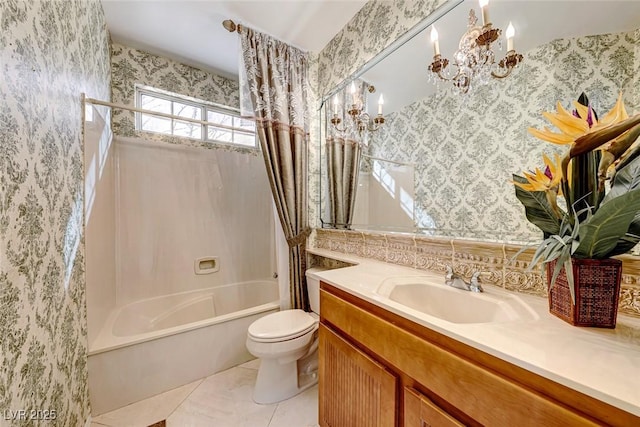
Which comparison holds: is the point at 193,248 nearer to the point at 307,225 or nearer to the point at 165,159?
the point at 165,159

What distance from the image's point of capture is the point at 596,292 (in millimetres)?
618

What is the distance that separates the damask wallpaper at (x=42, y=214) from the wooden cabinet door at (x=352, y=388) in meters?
1.00

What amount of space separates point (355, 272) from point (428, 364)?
58 cm

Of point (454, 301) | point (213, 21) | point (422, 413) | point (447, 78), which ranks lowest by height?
point (422, 413)

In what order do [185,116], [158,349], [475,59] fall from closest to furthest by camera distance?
[475,59], [158,349], [185,116]

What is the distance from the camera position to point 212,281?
2404 millimetres

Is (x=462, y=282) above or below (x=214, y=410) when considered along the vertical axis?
above

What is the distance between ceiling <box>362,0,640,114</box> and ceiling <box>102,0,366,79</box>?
0.59 meters

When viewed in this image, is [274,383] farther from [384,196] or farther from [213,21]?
[213,21]

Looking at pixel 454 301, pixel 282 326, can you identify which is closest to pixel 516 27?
pixel 454 301

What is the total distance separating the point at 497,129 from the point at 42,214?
1.83 m

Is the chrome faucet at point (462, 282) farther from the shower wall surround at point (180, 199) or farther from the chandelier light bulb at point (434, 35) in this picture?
the shower wall surround at point (180, 199)

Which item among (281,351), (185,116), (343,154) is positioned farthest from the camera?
(185,116)

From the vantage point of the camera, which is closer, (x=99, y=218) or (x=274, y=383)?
(x=274, y=383)
